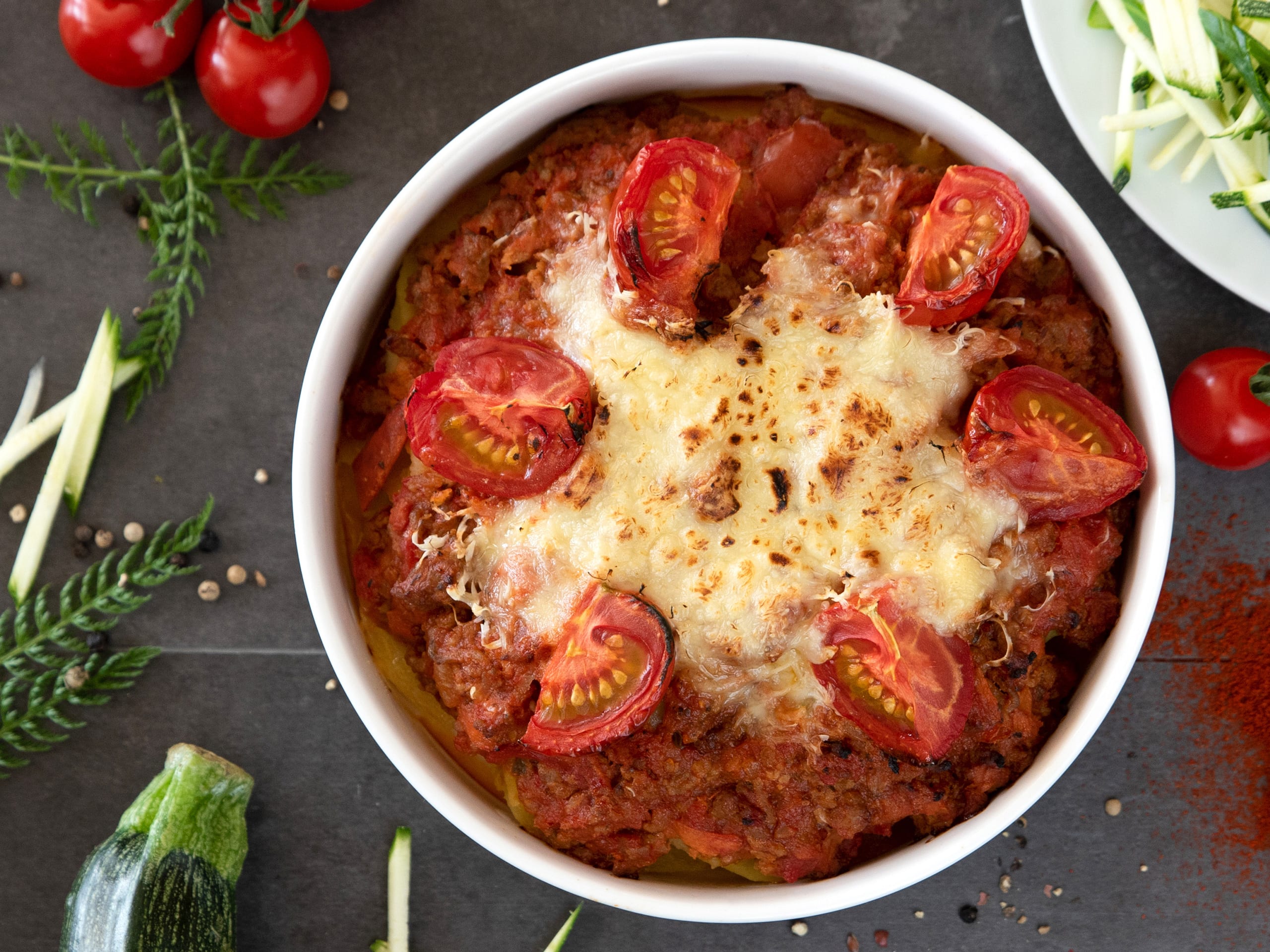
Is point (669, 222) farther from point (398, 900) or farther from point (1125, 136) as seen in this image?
point (398, 900)

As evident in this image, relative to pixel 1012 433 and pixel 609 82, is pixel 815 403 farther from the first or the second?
pixel 609 82

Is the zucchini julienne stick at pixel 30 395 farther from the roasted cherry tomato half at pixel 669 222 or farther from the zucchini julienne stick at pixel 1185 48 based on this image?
the zucchini julienne stick at pixel 1185 48

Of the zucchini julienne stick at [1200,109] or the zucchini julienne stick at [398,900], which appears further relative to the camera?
the zucchini julienne stick at [398,900]

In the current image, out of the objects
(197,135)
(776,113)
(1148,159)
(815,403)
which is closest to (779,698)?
(815,403)

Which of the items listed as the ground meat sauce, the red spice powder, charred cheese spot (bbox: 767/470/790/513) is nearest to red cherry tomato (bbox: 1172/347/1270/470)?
the red spice powder

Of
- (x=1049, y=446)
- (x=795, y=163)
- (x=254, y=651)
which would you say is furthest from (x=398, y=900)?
(x=795, y=163)

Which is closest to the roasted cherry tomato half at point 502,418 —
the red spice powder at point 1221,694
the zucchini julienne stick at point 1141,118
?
the zucchini julienne stick at point 1141,118
